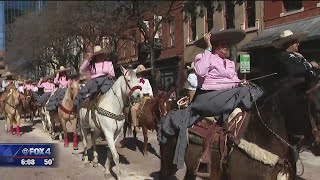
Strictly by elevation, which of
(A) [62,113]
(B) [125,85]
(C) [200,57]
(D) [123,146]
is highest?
(C) [200,57]

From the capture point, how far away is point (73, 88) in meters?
11.5

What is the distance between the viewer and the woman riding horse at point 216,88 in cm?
474

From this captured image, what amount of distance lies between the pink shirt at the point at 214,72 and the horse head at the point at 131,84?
9.67 feet

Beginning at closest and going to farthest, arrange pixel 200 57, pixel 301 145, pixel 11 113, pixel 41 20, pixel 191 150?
1. pixel 41 20
2. pixel 301 145
3. pixel 200 57
4. pixel 191 150
5. pixel 11 113

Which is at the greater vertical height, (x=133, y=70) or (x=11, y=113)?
(x=133, y=70)

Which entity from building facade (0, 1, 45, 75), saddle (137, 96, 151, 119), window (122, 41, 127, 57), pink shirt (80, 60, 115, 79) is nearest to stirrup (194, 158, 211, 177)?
building facade (0, 1, 45, 75)

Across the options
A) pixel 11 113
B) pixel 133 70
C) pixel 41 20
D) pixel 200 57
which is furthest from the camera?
pixel 11 113

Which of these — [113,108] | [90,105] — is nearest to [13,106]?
[90,105]

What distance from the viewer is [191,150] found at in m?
5.41

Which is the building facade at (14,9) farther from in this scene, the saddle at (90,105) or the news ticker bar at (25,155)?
the saddle at (90,105)

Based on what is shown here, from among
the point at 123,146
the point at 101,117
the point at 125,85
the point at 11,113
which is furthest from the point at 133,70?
the point at 11,113

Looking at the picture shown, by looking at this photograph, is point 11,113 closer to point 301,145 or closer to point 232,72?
point 232,72

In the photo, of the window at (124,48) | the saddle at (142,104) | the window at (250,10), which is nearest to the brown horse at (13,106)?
the saddle at (142,104)

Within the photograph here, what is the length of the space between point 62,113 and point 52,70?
24.1 ft
